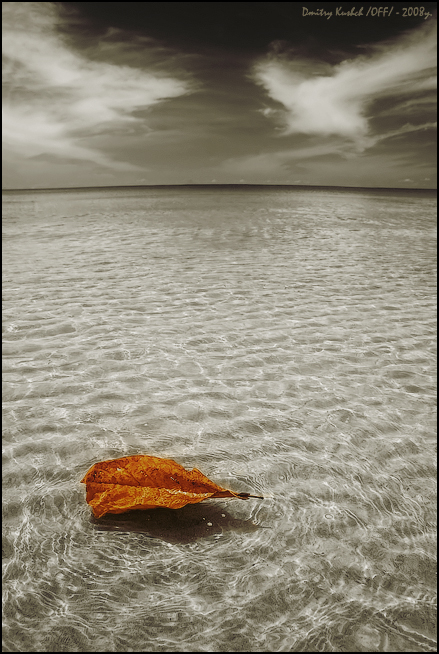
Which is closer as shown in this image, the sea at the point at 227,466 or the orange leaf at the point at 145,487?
the sea at the point at 227,466

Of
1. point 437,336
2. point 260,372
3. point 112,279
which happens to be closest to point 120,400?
point 260,372

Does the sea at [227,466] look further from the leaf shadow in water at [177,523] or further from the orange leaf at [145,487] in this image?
the orange leaf at [145,487]

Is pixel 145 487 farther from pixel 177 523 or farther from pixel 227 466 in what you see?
pixel 227 466

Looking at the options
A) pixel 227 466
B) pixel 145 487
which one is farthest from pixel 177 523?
pixel 227 466

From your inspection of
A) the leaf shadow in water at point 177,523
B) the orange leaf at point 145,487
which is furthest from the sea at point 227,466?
the orange leaf at point 145,487

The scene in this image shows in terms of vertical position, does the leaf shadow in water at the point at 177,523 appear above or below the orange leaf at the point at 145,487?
below

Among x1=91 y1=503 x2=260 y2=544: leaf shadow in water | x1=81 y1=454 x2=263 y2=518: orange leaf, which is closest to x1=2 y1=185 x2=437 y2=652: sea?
x1=91 y1=503 x2=260 y2=544: leaf shadow in water

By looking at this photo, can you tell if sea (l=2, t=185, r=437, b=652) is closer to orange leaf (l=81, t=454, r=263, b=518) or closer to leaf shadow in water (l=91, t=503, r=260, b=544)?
leaf shadow in water (l=91, t=503, r=260, b=544)
